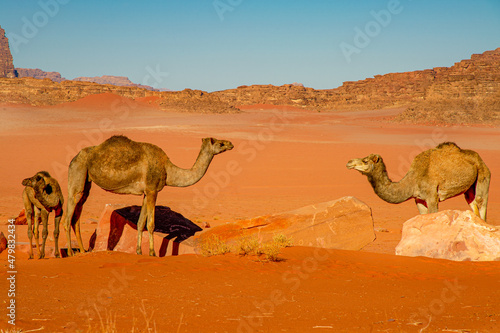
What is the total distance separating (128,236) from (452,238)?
7293mm

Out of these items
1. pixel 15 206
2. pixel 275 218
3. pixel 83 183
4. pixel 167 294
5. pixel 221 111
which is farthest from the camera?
pixel 221 111

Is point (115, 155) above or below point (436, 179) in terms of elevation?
above

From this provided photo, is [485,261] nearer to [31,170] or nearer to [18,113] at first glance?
[31,170]

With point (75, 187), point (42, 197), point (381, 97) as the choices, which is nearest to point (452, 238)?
point (75, 187)

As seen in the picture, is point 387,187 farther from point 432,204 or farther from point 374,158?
point 432,204

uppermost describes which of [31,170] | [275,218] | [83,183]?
[83,183]

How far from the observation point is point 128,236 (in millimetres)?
12273

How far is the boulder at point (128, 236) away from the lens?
11.8 metres

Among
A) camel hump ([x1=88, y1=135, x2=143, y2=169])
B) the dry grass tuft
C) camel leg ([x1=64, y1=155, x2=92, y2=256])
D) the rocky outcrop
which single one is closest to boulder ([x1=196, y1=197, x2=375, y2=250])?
the dry grass tuft

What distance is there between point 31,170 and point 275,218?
2614 centimetres

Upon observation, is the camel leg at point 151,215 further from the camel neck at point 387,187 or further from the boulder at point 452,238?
the boulder at point 452,238

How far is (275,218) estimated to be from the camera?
474 inches

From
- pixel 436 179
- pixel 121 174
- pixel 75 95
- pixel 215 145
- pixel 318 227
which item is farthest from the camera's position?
pixel 75 95

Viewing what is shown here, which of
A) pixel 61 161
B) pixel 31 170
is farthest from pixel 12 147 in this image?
pixel 31 170
